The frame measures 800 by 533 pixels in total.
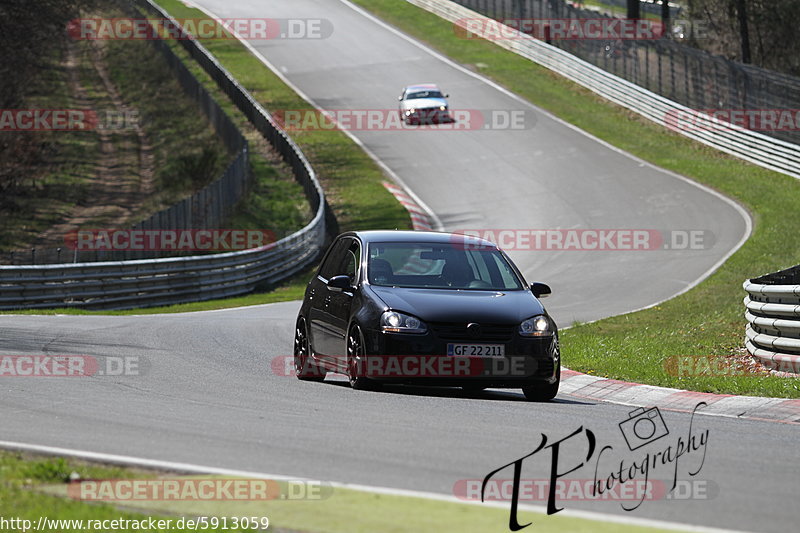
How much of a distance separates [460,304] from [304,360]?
2.31 m

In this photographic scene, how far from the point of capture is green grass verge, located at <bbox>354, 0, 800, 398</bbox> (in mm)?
14320

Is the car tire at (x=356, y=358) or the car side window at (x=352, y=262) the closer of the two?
the car tire at (x=356, y=358)

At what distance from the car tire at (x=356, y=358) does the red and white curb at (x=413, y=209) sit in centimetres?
2243

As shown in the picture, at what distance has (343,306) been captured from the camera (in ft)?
39.4

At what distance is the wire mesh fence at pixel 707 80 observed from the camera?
164 feet

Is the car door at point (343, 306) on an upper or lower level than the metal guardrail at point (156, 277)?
upper

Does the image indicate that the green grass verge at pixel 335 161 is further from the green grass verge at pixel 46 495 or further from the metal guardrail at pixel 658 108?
the green grass verge at pixel 46 495

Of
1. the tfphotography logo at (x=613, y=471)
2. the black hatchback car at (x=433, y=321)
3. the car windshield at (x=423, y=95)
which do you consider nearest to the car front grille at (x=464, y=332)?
the black hatchback car at (x=433, y=321)

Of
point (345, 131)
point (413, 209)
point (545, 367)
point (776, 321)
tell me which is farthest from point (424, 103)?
point (545, 367)

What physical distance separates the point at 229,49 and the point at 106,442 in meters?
60.3

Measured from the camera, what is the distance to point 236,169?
1455 inches

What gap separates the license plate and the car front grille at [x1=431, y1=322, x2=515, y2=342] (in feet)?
0.18

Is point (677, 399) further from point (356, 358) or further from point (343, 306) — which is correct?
point (343, 306)

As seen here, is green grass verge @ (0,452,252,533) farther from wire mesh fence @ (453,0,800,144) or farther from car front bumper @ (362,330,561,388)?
wire mesh fence @ (453,0,800,144)
